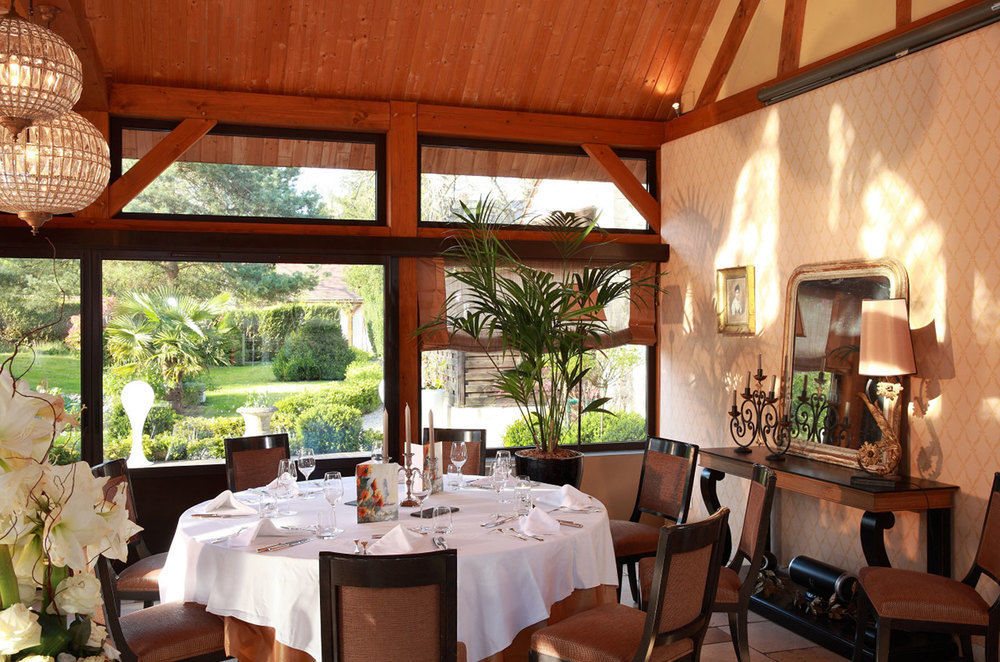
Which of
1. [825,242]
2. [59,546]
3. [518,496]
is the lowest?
[518,496]

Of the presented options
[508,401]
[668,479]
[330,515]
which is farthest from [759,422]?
[330,515]

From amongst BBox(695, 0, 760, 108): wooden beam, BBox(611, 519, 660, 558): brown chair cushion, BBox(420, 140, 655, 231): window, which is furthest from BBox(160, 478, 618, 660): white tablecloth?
BBox(695, 0, 760, 108): wooden beam

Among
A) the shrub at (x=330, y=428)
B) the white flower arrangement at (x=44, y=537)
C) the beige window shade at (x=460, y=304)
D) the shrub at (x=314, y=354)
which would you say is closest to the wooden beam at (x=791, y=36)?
the beige window shade at (x=460, y=304)

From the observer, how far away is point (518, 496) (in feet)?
11.9

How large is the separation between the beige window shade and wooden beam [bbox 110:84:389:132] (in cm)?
110

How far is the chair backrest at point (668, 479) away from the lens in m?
4.52

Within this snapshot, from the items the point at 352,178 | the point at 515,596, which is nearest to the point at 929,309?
the point at 515,596

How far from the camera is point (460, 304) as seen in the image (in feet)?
20.2

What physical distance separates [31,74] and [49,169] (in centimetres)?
69

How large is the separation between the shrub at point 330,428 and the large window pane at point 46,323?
4.75ft

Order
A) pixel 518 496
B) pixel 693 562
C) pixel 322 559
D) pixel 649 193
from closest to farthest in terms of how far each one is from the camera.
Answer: pixel 322 559
pixel 693 562
pixel 518 496
pixel 649 193

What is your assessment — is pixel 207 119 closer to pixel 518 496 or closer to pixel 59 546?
pixel 518 496

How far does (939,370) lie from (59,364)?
205 inches

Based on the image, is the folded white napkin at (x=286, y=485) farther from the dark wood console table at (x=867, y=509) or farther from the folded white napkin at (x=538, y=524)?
the dark wood console table at (x=867, y=509)
